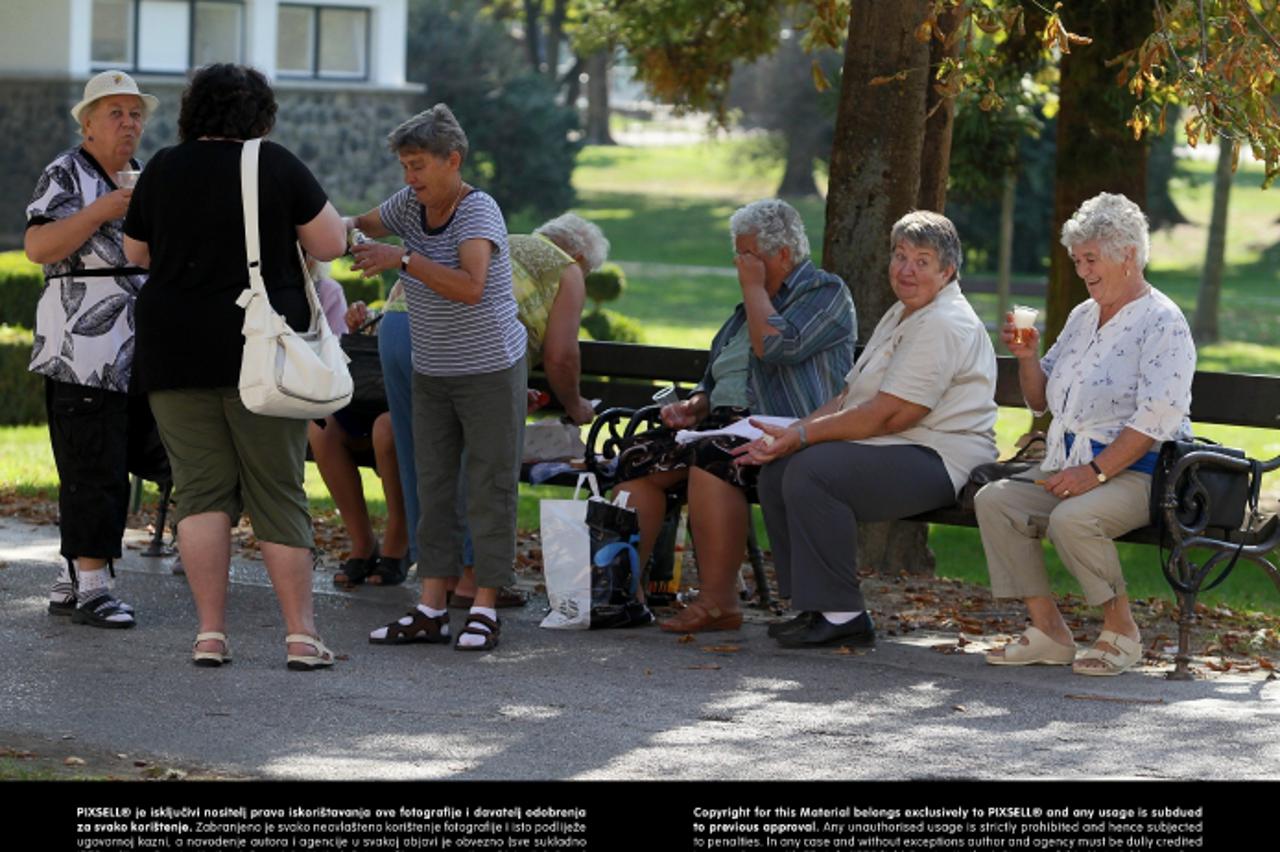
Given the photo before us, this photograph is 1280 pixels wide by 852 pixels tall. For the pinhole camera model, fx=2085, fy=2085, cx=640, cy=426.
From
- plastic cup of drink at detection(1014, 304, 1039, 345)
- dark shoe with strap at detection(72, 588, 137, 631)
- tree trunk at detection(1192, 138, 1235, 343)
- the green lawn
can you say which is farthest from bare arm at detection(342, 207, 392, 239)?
tree trunk at detection(1192, 138, 1235, 343)

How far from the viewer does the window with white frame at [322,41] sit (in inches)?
1244

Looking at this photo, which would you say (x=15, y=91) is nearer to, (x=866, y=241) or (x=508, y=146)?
(x=508, y=146)

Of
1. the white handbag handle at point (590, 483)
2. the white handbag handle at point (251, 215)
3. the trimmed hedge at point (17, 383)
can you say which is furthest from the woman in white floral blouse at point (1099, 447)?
the trimmed hedge at point (17, 383)

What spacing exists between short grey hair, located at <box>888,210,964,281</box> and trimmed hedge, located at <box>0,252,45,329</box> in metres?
11.1

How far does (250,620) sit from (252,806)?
2.67 metres

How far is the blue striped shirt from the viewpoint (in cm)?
734

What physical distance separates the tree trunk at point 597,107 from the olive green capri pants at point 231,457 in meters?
54.6

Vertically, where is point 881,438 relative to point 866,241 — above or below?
below

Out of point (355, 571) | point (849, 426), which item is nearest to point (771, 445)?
point (849, 426)

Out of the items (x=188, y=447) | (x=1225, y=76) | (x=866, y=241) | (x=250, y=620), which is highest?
(x=1225, y=76)

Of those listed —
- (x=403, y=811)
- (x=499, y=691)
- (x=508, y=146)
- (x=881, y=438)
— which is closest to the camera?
(x=403, y=811)

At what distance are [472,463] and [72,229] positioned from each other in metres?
1.53

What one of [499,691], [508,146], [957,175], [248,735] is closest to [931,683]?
[499,691]

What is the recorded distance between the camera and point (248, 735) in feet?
18.7
